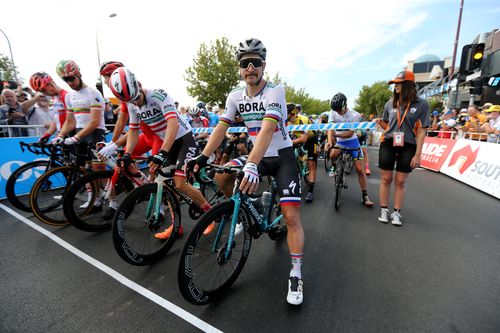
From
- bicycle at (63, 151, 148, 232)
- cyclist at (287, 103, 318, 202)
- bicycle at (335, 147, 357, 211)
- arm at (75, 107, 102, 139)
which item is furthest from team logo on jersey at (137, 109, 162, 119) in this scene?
bicycle at (335, 147, 357, 211)

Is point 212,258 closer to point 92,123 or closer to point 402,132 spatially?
point 92,123

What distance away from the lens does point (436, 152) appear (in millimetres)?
8742

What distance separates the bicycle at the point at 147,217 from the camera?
2465 millimetres

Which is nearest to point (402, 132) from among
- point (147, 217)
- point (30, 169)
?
point (147, 217)

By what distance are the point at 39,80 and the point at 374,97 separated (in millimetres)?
59080

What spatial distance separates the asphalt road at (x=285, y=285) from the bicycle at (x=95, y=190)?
10.2 inches

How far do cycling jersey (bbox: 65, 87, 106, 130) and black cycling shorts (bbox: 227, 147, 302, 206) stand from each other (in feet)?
10.2

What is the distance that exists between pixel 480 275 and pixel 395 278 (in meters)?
0.96

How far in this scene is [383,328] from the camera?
184cm

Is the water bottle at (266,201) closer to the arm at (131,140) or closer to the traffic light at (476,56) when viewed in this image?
the arm at (131,140)

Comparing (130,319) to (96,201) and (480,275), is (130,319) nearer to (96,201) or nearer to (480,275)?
(96,201)

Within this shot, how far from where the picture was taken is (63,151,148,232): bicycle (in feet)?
10.1

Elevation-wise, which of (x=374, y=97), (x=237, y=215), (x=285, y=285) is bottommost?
(x=285, y=285)

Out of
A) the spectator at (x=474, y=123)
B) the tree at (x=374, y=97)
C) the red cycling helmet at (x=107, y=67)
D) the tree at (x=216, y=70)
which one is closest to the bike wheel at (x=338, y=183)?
the red cycling helmet at (x=107, y=67)
